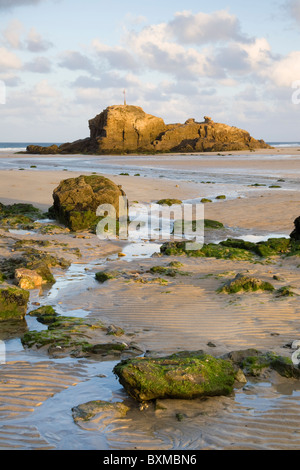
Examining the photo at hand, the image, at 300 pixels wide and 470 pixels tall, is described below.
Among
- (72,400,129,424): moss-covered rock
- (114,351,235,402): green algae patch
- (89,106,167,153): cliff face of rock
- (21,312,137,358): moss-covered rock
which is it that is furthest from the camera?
(89,106,167,153): cliff face of rock

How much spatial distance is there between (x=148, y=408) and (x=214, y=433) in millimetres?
680

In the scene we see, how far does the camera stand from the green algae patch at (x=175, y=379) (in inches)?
169

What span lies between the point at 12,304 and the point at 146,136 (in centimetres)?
7267

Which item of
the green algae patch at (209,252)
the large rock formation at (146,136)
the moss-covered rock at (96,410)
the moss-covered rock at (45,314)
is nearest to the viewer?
the moss-covered rock at (96,410)

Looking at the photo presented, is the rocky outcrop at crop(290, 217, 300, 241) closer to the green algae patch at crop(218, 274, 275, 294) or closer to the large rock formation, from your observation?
the green algae patch at crop(218, 274, 275, 294)

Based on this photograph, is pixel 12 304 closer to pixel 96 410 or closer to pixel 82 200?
pixel 96 410

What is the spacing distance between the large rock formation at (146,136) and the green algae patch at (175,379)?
66.2 m

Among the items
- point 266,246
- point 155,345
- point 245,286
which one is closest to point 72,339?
point 155,345

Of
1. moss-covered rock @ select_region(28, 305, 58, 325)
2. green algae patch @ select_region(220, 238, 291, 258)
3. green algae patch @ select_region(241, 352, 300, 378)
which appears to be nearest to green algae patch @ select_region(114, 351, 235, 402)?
green algae patch @ select_region(241, 352, 300, 378)

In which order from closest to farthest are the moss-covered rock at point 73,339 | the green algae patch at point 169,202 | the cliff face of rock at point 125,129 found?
the moss-covered rock at point 73,339, the green algae patch at point 169,202, the cliff face of rock at point 125,129

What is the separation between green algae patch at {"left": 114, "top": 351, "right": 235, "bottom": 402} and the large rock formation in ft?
217

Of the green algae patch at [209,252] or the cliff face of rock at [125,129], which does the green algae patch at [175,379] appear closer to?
the green algae patch at [209,252]

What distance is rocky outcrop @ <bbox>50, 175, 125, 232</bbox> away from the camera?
1354cm

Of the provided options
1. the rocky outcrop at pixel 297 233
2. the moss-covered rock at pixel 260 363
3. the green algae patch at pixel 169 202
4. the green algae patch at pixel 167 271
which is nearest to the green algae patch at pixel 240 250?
the rocky outcrop at pixel 297 233
